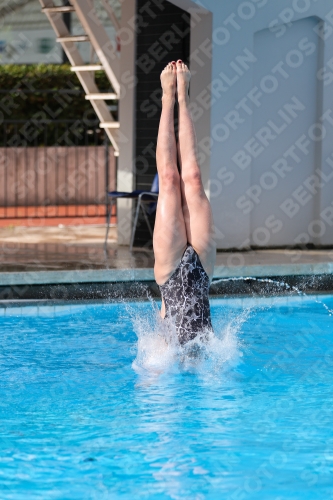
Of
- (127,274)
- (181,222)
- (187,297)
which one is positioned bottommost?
(127,274)

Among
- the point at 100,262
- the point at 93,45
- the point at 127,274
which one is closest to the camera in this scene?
the point at 127,274

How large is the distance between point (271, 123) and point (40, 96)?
7309 millimetres

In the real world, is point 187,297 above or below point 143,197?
below

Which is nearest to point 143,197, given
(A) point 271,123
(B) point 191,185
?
(A) point 271,123

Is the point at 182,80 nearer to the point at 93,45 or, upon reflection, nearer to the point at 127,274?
the point at 127,274

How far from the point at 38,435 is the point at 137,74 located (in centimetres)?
596

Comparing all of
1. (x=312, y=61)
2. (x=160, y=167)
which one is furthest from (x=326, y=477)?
(x=312, y=61)

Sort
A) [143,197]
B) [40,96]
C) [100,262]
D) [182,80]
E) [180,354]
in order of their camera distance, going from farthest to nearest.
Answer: [40,96] → [143,197] → [100,262] → [180,354] → [182,80]

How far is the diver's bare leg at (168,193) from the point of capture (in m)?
4.16

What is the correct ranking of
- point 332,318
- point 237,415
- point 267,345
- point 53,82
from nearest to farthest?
1. point 237,415
2. point 267,345
3. point 332,318
4. point 53,82

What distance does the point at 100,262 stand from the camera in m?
7.12

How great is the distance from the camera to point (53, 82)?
14922mm

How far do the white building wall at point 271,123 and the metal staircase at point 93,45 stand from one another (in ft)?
5.04

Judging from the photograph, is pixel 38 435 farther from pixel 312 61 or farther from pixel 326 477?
pixel 312 61
